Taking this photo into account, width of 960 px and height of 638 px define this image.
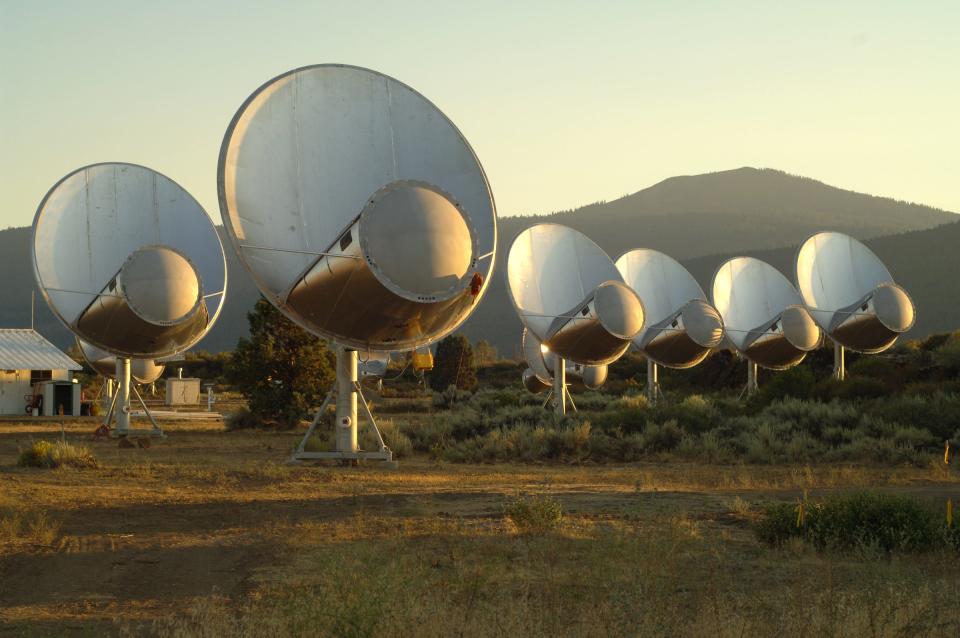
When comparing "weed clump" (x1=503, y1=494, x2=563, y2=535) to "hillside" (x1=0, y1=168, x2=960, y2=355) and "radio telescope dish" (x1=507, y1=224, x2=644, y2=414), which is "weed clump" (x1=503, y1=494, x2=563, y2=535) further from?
"hillside" (x1=0, y1=168, x2=960, y2=355)

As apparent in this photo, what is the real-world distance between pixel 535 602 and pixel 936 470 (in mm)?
13896

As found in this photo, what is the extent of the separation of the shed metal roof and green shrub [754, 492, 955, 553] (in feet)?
133

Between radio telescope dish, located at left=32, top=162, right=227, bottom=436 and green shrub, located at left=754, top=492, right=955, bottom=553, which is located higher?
radio telescope dish, located at left=32, top=162, right=227, bottom=436

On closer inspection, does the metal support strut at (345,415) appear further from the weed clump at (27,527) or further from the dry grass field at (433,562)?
the weed clump at (27,527)

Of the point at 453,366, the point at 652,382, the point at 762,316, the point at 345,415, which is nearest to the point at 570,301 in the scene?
the point at 652,382

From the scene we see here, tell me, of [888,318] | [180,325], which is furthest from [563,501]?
[888,318]

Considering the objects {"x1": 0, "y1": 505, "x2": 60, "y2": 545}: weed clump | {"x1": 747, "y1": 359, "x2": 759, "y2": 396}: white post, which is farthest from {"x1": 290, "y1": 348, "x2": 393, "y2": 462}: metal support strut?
{"x1": 747, "y1": 359, "x2": 759, "y2": 396}: white post

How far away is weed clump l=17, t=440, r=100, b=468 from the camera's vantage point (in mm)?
20609

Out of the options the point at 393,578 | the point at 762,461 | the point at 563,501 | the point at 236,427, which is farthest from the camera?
the point at 236,427

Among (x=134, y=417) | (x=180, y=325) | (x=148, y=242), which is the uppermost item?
(x=148, y=242)

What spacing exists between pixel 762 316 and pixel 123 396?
24.5 meters

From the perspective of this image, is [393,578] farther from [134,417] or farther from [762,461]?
[134,417]

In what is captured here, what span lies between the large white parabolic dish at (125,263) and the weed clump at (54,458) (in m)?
7.29

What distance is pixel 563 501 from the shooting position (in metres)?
15.5
